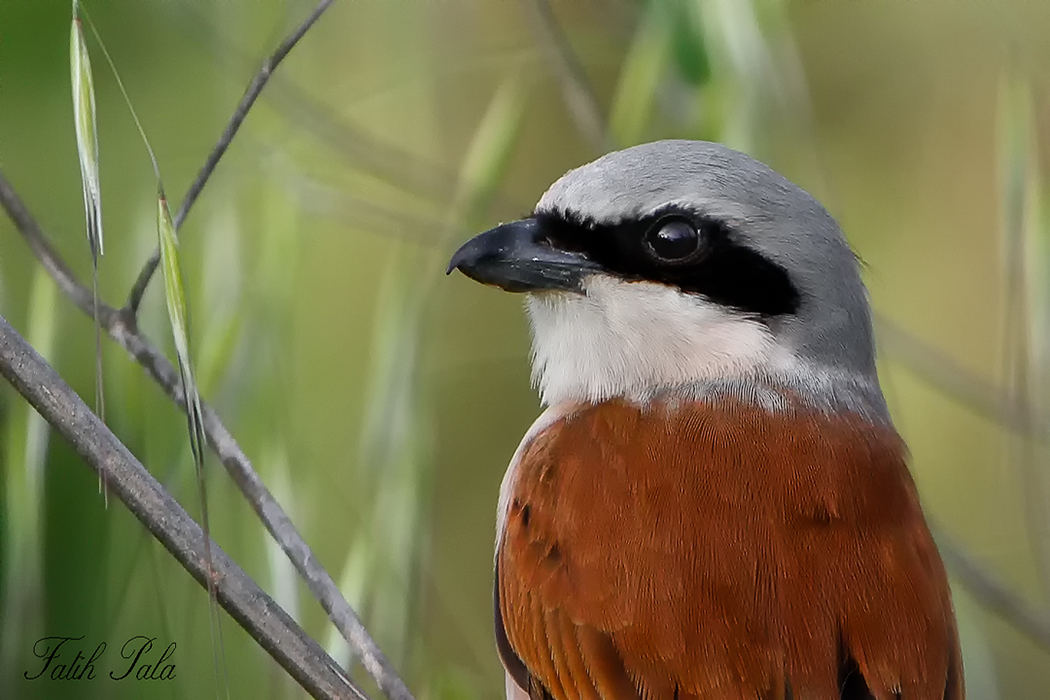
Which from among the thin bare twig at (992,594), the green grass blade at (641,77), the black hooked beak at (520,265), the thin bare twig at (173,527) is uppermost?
the green grass blade at (641,77)

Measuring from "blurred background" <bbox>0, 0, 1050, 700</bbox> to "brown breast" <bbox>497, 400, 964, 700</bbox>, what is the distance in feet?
0.91

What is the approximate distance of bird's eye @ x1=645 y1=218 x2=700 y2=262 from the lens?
5.95 feet

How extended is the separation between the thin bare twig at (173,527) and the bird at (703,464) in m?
0.41

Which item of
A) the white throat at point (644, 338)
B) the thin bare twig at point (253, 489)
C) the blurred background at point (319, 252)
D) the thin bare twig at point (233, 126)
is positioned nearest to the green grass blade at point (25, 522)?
the blurred background at point (319, 252)

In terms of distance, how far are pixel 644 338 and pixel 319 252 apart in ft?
2.78

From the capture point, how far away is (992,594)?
6.39 feet

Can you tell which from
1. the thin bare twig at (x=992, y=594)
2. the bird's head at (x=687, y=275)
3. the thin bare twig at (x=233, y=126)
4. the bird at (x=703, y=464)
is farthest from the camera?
the thin bare twig at (x=992, y=594)

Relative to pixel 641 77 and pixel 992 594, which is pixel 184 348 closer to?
pixel 641 77

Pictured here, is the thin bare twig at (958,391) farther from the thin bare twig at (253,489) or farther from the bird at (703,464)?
the thin bare twig at (253,489)

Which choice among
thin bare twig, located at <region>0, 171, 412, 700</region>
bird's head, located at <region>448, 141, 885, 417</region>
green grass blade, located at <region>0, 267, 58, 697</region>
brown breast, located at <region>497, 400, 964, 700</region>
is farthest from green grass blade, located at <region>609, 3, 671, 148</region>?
green grass blade, located at <region>0, 267, 58, 697</region>

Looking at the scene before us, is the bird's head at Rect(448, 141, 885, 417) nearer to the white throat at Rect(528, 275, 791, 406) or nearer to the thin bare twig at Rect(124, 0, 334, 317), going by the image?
the white throat at Rect(528, 275, 791, 406)

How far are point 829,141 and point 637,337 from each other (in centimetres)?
133

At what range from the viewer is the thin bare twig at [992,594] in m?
1.94

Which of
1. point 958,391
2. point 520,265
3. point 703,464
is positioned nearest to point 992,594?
point 958,391
